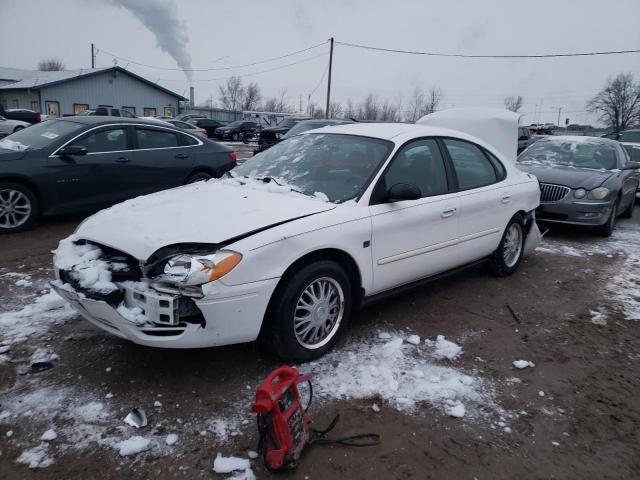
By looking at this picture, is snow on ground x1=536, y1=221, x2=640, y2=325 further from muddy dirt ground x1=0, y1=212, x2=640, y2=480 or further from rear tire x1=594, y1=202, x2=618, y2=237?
muddy dirt ground x1=0, y1=212, x2=640, y2=480

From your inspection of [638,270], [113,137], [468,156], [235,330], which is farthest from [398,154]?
[113,137]

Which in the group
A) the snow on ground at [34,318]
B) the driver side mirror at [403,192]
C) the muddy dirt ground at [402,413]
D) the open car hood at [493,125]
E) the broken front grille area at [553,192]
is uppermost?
the open car hood at [493,125]

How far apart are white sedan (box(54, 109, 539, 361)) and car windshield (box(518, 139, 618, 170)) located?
4.30m

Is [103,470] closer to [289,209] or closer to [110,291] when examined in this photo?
[110,291]

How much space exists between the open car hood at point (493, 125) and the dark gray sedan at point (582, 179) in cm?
90

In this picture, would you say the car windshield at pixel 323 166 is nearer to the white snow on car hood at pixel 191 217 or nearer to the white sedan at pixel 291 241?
the white sedan at pixel 291 241

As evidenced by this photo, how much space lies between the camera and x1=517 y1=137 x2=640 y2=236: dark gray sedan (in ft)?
23.4

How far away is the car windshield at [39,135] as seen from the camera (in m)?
6.16

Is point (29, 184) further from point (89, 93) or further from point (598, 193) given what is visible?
point (89, 93)

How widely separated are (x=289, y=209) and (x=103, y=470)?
5.92 feet

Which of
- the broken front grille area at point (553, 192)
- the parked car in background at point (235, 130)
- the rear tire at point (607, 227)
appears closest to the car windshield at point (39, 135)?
the broken front grille area at point (553, 192)

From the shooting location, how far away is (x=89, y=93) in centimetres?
3578

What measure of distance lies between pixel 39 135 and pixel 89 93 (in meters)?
33.9

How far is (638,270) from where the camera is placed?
5.80 m
